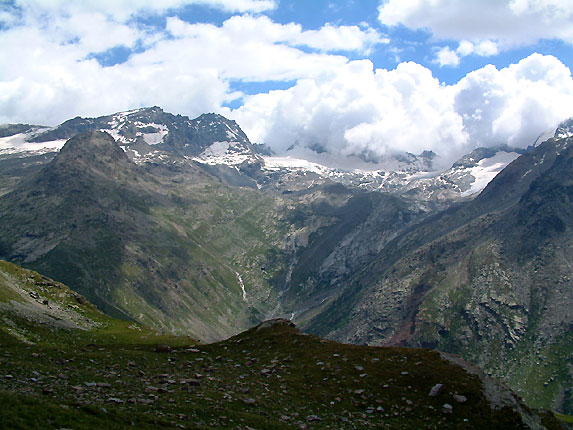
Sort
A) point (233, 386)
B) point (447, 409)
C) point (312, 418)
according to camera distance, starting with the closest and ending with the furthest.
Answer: point (312, 418) < point (447, 409) < point (233, 386)

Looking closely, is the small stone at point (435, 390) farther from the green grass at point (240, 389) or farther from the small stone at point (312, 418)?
the small stone at point (312, 418)

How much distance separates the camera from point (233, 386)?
4866 centimetres

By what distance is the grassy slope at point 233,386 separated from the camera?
109 feet

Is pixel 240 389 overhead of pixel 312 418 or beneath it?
overhead

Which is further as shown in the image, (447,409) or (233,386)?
(233,386)

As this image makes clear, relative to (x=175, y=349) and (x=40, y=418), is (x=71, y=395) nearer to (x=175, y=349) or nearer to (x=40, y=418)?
(x=40, y=418)

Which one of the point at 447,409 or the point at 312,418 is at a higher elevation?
the point at 447,409

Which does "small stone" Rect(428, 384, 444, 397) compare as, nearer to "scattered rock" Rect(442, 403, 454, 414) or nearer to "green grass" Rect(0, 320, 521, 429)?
"green grass" Rect(0, 320, 521, 429)

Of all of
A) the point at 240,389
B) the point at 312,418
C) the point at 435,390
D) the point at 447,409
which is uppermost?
the point at 435,390

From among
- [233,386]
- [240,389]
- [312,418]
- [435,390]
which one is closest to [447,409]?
[435,390]

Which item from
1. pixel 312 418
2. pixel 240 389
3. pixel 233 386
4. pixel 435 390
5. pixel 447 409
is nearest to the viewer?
pixel 312 418

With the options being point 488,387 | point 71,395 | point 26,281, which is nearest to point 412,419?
point 488,387

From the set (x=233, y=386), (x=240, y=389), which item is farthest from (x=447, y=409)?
(x=233, y=386)

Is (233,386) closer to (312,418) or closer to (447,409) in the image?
(312,418)
